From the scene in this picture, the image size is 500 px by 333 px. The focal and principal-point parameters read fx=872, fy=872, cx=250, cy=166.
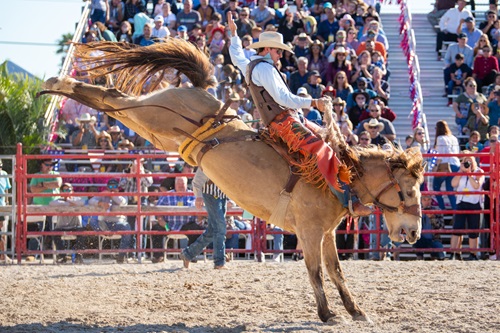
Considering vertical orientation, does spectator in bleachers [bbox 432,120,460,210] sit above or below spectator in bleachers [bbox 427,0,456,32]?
below

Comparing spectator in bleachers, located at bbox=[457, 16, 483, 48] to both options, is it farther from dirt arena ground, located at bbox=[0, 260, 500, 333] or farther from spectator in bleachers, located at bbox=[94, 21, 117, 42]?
dirt arena ground, located at bbox=[0, 260, 500, 333]

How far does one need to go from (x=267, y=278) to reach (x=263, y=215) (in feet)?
6.78

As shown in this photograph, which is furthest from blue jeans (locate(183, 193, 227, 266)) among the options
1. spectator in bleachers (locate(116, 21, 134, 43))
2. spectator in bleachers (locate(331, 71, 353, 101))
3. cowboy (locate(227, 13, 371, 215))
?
spectator in bleachers (locate(116, 21, 134, 43))

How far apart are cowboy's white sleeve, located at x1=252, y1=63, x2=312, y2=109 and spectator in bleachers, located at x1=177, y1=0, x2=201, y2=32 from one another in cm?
993

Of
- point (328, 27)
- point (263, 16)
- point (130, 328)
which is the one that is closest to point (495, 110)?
point (328, 27)

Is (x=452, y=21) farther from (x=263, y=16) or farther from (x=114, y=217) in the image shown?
(x=114, y=217)

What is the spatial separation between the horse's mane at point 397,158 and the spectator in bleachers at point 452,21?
10.9 m

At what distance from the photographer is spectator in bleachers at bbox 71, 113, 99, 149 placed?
14.1 metres

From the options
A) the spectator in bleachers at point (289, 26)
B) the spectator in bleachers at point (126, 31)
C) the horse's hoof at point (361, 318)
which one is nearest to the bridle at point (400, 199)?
the horse's hoof at point (361, 318)

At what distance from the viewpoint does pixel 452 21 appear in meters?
17.5

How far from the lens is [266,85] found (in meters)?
7.12

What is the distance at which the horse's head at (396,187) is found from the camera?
22.9 ft

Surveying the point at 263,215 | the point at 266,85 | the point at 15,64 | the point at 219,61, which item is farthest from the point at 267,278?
the point at 15,64

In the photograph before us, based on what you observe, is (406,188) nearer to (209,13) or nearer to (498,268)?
(498,268)
